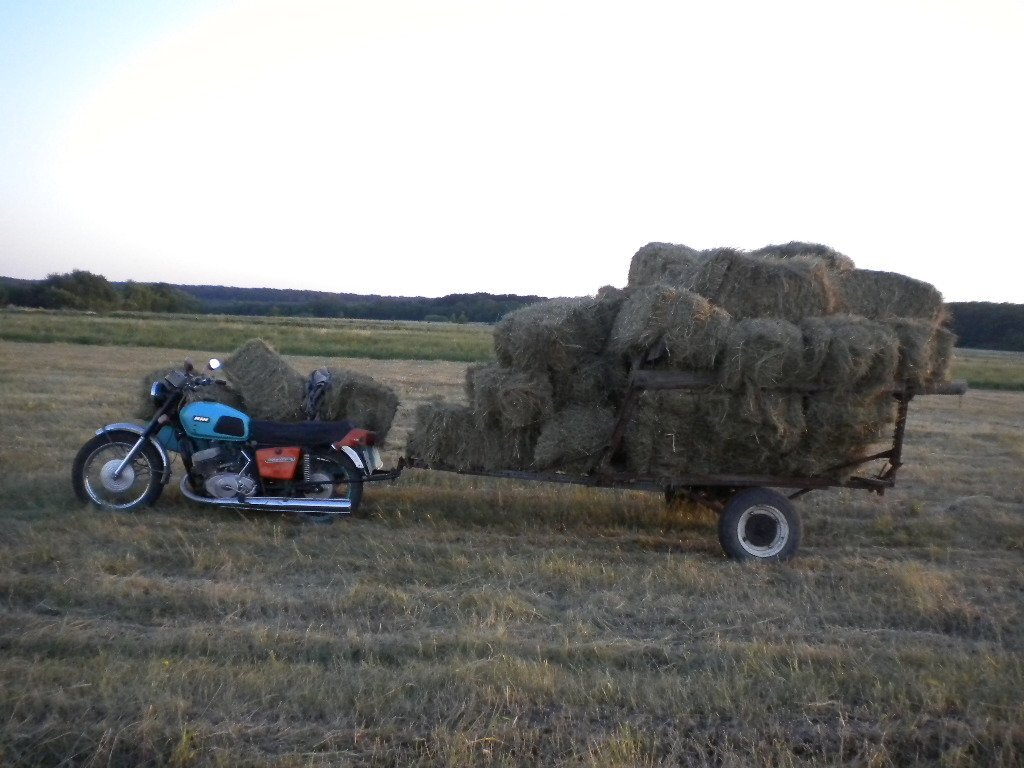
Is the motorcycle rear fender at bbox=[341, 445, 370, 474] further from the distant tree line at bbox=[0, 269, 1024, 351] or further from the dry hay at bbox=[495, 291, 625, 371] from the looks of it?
the distant tree line at bbox=[0, 269, 1024, 351]

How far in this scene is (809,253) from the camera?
8.38 metres

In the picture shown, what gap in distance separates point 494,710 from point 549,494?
5.20 meters

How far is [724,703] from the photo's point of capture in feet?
14.1

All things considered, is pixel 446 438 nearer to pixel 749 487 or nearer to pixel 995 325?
pixel 749 487

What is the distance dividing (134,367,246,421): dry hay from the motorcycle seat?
2.10ft

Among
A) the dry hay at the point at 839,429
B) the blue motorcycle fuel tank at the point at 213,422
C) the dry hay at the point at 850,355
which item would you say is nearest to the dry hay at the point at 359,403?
the blue motorcycle fuel tank at the point at 213,422

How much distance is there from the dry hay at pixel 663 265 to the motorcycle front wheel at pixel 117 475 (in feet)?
14.6

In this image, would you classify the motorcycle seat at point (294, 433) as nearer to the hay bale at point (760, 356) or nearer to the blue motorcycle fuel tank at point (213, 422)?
the blue motorcycle fuel tank at point (213, 422)

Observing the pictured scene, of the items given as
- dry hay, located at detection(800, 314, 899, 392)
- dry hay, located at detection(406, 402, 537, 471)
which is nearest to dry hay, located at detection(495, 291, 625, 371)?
dry hay, located at detection(406, 402, 537, 471)

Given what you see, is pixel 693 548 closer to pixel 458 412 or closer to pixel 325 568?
pixel 458 412

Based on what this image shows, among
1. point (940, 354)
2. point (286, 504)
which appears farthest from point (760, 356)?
point (286, 504)

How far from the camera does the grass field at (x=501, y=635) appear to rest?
3980 millimetres

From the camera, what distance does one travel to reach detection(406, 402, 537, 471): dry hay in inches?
302

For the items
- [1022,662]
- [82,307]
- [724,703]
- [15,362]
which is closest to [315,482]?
[724,703]
